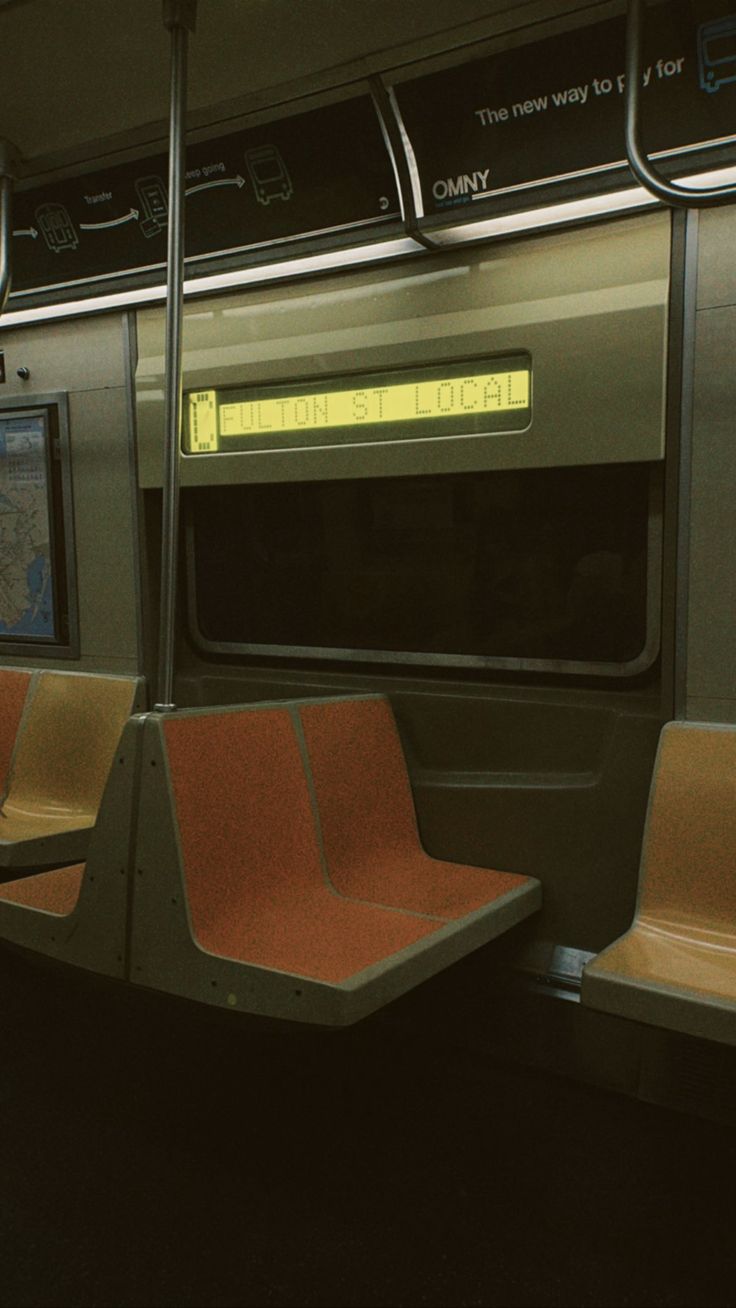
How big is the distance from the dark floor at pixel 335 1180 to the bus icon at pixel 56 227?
2.37 m

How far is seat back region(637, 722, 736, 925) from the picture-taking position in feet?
7.86

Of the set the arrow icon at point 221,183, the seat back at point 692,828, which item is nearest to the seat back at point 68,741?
the arrow icon at point 221,183

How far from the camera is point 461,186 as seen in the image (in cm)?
253

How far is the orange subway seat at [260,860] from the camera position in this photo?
213 centimetres

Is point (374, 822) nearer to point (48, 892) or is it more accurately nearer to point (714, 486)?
point (48, 892)

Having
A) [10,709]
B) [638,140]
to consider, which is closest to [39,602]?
[10,709]

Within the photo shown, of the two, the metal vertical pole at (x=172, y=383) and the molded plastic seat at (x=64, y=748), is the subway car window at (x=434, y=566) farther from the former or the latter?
the metal vertical pole at (x=172, y=383)

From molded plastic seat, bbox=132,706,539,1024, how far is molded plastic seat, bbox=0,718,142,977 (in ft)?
0.13

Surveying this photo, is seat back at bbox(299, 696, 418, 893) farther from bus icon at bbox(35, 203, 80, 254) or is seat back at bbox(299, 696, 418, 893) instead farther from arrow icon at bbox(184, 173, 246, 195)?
bus icon at bbox(35, 203, 80, 254)

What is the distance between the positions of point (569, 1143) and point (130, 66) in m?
2.66

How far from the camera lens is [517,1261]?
1974 mm

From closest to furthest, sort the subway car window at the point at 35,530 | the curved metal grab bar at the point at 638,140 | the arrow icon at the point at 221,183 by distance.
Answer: the curved metal grab bar at the point at 638,140 → the arrow icon at the point at 221,183 → the subway car window at the point at 35,530

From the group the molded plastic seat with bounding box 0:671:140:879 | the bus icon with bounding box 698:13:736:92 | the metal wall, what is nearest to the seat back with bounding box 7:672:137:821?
the molded plastic seat with bounding box 0:671:140:879

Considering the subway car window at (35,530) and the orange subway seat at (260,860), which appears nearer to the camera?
the orange subway seat at (260,860)
